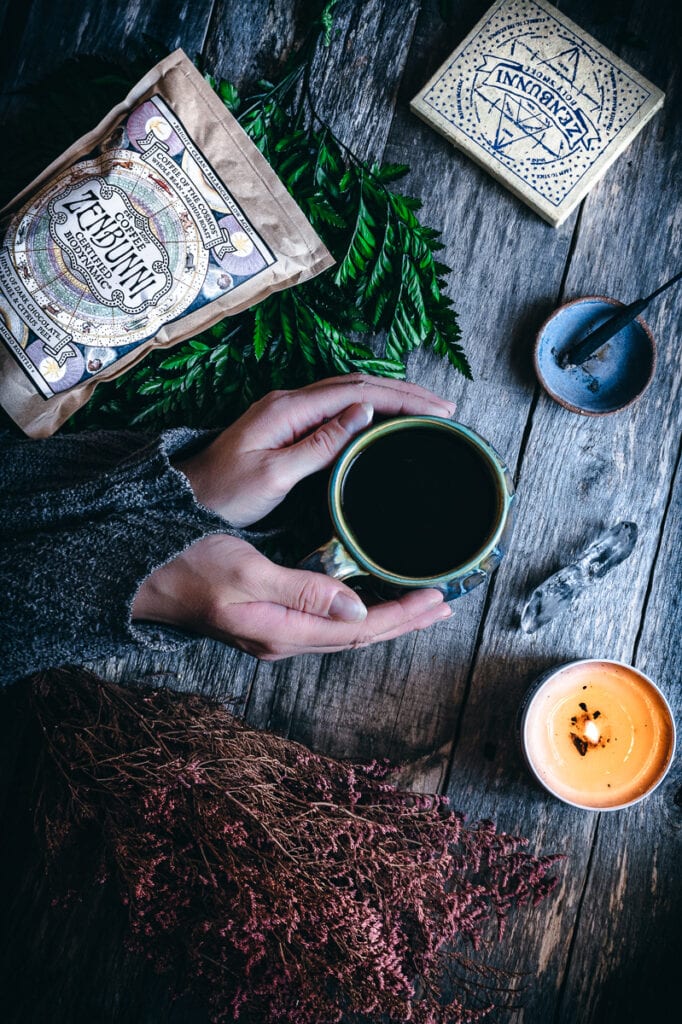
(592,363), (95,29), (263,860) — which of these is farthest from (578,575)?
(95,29)

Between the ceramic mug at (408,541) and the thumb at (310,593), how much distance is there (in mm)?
17

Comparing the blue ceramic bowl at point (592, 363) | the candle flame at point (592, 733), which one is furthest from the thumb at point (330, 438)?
the candle flame at point (592, 733)

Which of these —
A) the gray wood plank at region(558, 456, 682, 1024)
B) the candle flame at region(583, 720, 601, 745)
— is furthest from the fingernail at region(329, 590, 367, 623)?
the gray wood plank at region(558, 456, 682, 1024)

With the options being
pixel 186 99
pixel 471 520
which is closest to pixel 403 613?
pixel 471 520

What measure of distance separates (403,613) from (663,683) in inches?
21.3

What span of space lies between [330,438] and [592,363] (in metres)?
0.51

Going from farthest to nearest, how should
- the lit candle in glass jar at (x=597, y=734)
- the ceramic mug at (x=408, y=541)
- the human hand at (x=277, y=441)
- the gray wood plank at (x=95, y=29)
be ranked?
the gray wood plank at (x=95, y=29) → the lit candle in glass jar at (x=597, y=734) → the human hand at (x=277, y=441) → the ceramic mug at (x=408, y=541)

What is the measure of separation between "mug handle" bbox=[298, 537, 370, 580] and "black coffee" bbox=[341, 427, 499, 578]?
2 centimetres

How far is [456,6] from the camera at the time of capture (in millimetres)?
1258

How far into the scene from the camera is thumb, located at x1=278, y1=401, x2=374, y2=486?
985mm

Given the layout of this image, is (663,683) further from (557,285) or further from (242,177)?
(242,177)

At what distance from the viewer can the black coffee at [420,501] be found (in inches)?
36.8

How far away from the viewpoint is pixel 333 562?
0.92 m

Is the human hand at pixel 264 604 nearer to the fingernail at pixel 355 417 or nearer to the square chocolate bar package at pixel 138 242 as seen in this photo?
the fingernail at pixel 355 417
